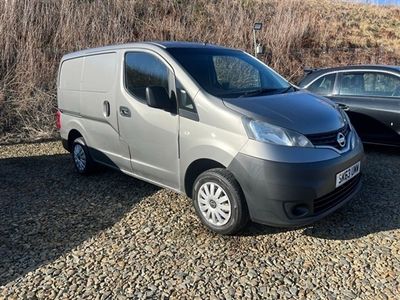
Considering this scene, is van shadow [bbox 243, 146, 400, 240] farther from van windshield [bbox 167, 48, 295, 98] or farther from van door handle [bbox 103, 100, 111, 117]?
van door handle [bbox 103, 100, 111, 117]

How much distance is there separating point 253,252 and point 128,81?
2.35m

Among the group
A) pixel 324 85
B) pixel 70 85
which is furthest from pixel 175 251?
pixel 324 85

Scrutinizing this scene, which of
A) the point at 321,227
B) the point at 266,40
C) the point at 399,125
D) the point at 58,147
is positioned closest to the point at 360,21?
the point at 266,40

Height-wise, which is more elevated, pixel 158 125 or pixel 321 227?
pixel 158 125

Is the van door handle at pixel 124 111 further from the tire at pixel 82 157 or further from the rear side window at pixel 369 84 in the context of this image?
the rear side window at pixel 369 84

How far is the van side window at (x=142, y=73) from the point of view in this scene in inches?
155

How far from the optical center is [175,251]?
331 cm

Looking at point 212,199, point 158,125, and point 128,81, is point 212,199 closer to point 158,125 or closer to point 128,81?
point 158,125

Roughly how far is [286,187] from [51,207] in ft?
9.23

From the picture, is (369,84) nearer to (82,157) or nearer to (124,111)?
(124,111)

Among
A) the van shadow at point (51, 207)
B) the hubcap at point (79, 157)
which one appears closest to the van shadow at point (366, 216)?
the van shadow at point (51, 207)

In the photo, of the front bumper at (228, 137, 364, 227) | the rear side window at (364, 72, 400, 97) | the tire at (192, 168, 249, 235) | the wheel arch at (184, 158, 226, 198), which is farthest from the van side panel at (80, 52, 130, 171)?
the rear side window at (364, 72, 400, 97)

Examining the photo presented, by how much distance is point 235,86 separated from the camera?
3938 mm

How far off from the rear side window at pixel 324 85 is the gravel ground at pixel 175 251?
2.34 meters
